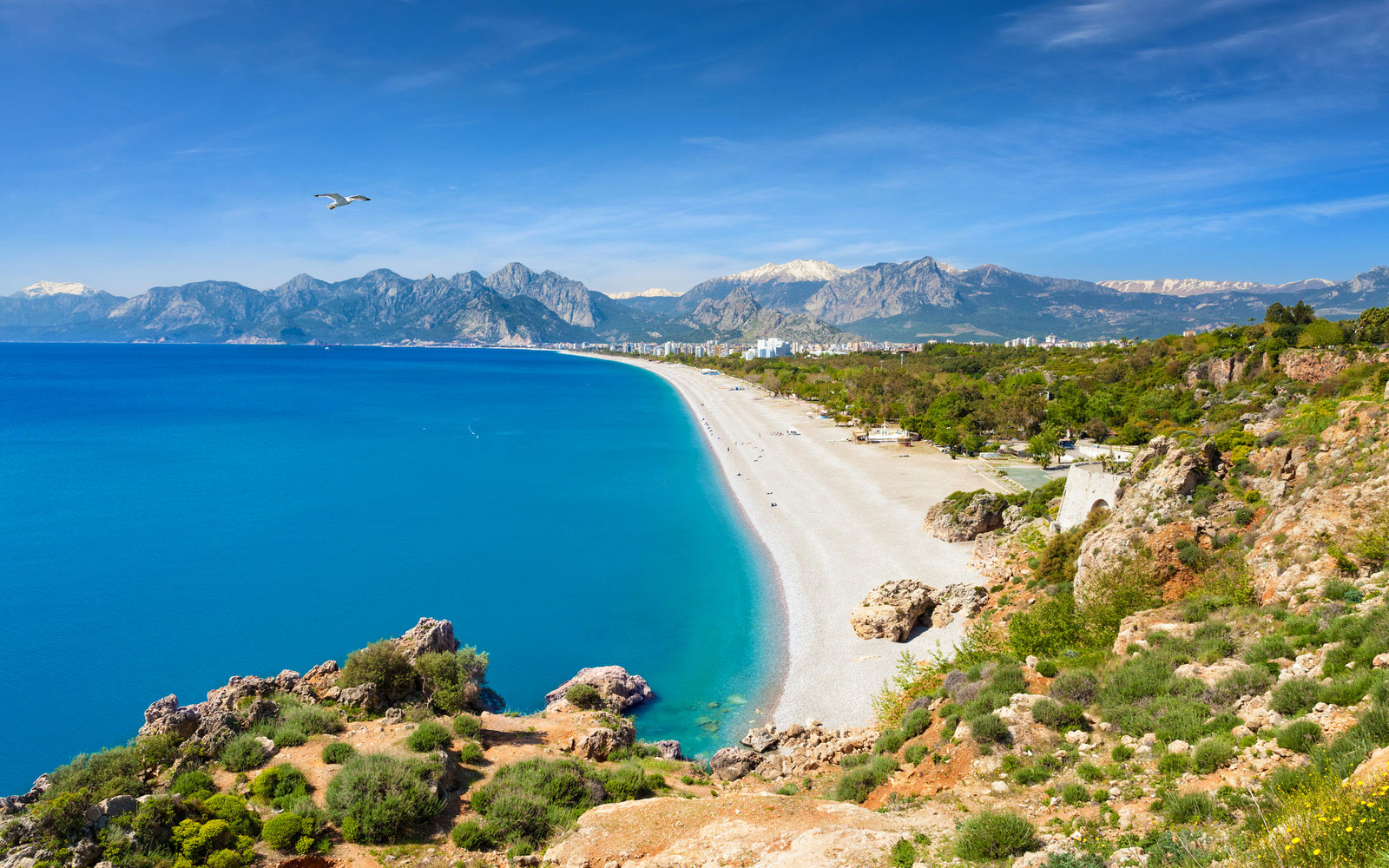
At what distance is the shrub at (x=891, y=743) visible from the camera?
1408cm

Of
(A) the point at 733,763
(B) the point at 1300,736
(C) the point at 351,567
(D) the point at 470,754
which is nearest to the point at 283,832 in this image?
(D) the point at 470,754

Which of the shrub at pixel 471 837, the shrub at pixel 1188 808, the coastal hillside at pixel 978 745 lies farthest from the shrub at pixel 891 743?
the shrub at pixel 471 837

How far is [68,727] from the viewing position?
2006cm

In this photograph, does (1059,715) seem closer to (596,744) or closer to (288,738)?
(596,744)

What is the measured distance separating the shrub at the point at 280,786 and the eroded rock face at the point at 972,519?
2945 cm

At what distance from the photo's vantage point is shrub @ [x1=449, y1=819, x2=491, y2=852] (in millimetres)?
11406

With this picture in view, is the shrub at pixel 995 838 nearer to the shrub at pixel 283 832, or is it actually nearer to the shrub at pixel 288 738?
the shrub at pixel 283 832

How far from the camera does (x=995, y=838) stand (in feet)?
27.7

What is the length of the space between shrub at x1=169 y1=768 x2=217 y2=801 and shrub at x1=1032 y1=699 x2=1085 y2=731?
15432mm

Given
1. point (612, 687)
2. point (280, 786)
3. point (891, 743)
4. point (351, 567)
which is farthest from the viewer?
point (351, 567)

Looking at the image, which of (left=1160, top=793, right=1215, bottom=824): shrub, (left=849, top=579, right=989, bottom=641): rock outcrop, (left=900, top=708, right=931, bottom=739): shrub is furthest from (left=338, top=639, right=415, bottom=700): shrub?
(left=1160, top=793, right=1215, bottom=824): shrub

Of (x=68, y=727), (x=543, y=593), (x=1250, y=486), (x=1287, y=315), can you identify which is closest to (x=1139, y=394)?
(x=1287, y=315)

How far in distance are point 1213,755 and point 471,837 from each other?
1189 centimetres

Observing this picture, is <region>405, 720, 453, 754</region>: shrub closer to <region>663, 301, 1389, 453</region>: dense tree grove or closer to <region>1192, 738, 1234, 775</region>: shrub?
<region>1192, 738, 1234, 775</region>: shrub
